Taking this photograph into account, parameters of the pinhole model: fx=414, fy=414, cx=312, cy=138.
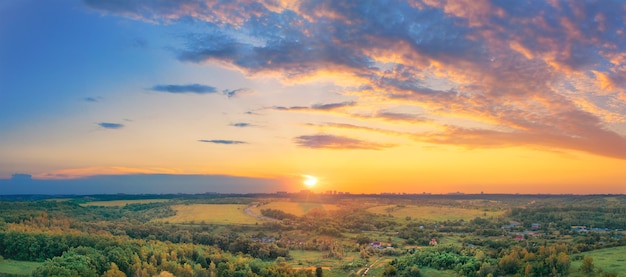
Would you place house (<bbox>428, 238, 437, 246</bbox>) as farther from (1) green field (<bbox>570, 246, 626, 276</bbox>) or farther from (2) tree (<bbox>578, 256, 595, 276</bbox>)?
(2) tree (<bbox>578, 256, 595, 276</bbox>)

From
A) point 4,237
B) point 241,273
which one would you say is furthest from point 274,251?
point 4,237

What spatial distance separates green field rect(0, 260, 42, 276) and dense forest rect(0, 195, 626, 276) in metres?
3.73

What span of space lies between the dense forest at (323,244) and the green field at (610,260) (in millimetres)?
1683

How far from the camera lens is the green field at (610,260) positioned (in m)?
64.6

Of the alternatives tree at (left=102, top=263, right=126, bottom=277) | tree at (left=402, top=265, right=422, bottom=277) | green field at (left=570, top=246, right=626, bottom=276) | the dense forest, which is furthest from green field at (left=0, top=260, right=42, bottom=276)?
green field at (left=570, top=246, right=626, bottom=276)

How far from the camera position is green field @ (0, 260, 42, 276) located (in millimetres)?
72350

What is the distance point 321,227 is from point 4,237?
3824 inches

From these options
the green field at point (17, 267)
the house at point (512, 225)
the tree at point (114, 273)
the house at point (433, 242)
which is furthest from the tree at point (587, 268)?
the house at point (512, 225)

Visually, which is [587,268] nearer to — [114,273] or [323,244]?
[114,273]

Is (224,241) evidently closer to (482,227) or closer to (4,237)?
(4,237)

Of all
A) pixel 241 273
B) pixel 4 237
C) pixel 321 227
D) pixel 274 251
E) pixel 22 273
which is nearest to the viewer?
pixel 22 273

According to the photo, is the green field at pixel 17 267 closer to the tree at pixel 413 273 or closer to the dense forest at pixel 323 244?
the dense forest at pixel 323 244

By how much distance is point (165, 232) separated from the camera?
130m

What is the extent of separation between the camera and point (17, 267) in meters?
76.4
